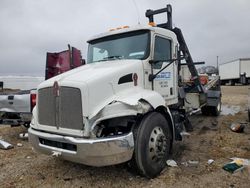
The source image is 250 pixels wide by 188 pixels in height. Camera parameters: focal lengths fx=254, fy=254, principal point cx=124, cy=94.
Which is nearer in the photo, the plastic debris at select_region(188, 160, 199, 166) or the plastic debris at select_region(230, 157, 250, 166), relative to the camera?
the plastic debris at select_region(230, 157, 250, 166)

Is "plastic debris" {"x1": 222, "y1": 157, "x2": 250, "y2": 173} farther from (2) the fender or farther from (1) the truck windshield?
(1) the truck windshield

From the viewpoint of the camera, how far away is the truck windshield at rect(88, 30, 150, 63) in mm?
4998

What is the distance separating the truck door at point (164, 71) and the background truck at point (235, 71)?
1173 inches

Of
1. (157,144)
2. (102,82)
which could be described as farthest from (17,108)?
(157,144)

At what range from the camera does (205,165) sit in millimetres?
4816

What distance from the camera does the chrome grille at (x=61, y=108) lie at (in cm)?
380

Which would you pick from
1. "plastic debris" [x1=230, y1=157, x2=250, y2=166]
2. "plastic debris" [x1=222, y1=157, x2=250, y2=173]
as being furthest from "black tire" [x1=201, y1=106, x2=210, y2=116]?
"plastic debris" [x1=222, y1=157, x2=250, y2=173]

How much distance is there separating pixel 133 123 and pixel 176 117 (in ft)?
5.79

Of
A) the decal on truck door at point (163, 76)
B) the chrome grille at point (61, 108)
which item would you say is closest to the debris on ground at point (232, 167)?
the decal on truck door at point (163, 76)

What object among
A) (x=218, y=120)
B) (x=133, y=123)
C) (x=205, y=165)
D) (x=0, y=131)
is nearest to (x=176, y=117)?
(x=205, y=165)

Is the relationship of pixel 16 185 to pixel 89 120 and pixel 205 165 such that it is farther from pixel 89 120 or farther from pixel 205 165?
pixel 205 165

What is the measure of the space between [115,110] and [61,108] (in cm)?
86

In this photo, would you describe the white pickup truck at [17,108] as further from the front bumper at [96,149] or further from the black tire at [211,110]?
the black tire at [211,110]

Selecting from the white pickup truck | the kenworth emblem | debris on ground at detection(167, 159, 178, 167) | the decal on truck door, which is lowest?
debris on ground at detection(167, 159, 178, 167)
